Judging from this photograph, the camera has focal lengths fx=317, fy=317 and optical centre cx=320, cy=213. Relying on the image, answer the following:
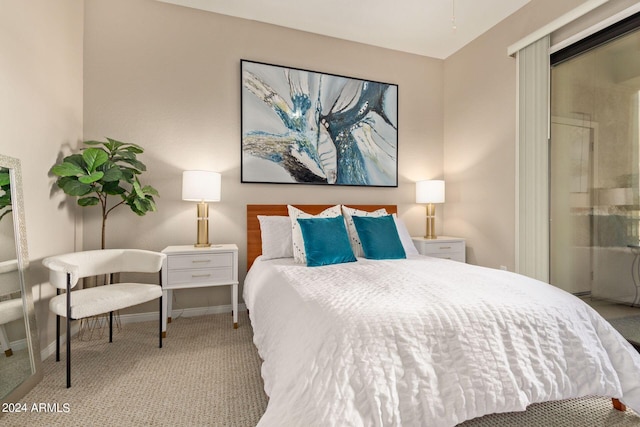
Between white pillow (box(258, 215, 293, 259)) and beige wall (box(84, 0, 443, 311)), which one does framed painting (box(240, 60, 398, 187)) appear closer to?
beige wall (box(84, 0, 443, 311))

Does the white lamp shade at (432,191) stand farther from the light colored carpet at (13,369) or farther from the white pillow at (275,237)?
the light colored carpet at (13,369)

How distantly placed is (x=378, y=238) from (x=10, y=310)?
2.47 meters

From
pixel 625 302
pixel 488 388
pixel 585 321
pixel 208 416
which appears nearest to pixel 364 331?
pixel 488 388

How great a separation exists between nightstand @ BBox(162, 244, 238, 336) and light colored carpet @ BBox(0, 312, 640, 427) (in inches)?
15.1

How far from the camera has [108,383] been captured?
6.20ft

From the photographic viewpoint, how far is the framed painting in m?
3.26

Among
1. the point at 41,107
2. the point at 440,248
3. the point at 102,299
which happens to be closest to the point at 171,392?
the point at 102,299

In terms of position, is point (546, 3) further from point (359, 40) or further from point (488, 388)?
point (488, 388)

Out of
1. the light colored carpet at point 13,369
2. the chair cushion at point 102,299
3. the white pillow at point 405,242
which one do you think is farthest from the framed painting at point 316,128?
the light colored carpet at point 13,369

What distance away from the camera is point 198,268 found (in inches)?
106

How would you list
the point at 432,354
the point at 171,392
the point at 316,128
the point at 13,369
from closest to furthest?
the point at 432,354, the point at 13,369, the point at 171,392, the point at 316,128

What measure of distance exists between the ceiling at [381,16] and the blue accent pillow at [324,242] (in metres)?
2.09

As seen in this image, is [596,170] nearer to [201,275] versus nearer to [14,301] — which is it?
[201,275]

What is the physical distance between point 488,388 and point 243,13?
3.60m
